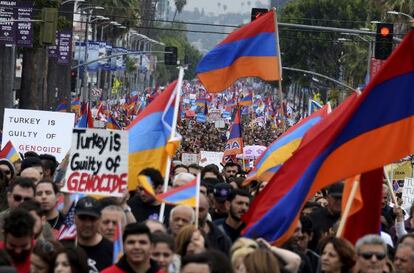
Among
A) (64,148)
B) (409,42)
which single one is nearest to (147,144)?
(409,42)

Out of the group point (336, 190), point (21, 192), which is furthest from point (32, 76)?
point (21, 192)

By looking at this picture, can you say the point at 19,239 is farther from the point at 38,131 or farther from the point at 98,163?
the point at 38,131

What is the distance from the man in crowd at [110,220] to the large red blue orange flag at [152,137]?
5.19ft

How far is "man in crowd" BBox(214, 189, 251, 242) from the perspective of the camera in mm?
13531

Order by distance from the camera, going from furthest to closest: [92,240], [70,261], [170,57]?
[170,57], [92,240], [70,261]

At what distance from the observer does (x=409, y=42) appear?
12086 millimetres

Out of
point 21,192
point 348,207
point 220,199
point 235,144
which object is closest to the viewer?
point 348,207

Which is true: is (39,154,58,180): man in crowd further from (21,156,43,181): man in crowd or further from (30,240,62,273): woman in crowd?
(30,240,62,273): woman in crowd

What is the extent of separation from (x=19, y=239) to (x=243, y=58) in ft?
24.5

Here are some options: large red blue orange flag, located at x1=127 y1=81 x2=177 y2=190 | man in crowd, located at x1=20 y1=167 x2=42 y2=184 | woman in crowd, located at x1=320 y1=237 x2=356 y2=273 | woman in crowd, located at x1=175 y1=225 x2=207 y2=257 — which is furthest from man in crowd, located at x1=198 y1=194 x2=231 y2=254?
man in crowd, located at x1=20 y1=167 x2=42 y2=184

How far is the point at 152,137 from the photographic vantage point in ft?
Result: 44.9

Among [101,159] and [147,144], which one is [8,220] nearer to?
[101,159]

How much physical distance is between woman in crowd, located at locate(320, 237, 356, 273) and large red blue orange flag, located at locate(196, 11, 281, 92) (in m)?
5.87

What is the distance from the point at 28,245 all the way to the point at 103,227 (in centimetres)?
145
